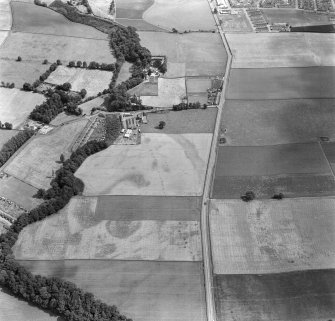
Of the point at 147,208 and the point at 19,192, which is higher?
the point at 19,192

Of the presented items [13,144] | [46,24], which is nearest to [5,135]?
[13,144]

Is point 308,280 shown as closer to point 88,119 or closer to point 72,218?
point 72,218

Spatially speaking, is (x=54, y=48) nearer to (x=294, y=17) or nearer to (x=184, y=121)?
(x=184, y=121)

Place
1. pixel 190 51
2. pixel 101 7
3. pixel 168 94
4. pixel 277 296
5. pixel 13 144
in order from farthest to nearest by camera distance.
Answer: pixel 101 7, pixel 190 51, pixel 168 94, pixel 13 144, pixel 277 296

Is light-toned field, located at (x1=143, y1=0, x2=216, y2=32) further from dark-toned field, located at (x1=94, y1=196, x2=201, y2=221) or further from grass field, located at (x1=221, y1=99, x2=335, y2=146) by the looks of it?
dark-toned field, located at (x1=94, y1=196, x2=201, y2=221)

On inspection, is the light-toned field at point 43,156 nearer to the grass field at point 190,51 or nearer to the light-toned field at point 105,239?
the light-toned field at point 105,239

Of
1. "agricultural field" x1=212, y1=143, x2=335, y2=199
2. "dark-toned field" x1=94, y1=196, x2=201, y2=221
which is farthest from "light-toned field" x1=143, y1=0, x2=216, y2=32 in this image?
"dark-toned field" x1=94, y1=196, x2=201, y2=221

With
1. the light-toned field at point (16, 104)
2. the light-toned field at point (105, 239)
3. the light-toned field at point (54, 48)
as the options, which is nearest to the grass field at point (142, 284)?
the light-toned field at point (105, 239)
